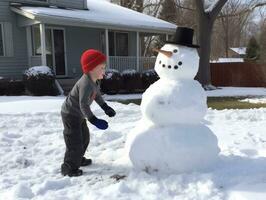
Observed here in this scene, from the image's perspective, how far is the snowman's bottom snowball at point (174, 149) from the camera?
434 centimetres

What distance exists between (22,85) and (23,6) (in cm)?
360

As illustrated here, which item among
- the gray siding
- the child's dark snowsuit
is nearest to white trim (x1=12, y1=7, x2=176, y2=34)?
the gray siding

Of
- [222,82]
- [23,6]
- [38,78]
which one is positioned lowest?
[222,82]

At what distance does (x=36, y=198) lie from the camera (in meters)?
3.97

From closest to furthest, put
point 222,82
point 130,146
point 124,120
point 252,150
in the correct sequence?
point 130,146
point 252,150
point 124,120
point 222,82

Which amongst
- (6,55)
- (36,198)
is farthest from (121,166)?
(6,55)

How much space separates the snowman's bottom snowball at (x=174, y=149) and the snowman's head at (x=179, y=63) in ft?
1.94

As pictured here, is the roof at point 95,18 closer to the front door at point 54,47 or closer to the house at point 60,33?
the house at point 60,33

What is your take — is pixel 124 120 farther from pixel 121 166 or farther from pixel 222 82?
pixel 222 82

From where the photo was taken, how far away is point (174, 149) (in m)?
4.34

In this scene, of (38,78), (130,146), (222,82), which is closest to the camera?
(130,146)

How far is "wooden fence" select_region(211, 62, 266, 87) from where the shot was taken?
2345 cm

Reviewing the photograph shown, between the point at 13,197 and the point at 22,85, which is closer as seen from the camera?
the point at 13,197

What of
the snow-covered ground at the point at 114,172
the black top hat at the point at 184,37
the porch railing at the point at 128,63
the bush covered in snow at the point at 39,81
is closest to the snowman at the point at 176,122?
the black top hat at the point at 184,37
